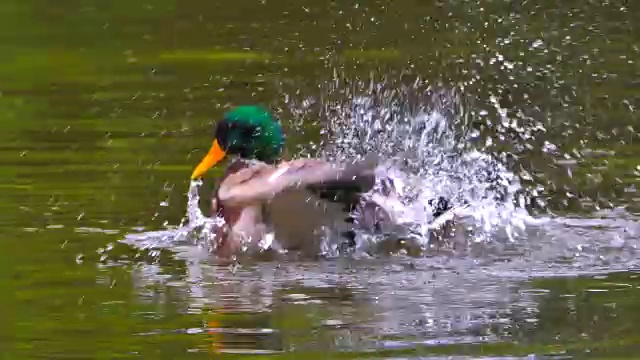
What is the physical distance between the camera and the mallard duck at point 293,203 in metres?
8.30

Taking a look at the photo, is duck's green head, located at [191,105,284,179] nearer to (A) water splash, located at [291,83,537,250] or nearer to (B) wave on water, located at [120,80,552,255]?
(B) wave on water, located at [120,80,552,255]

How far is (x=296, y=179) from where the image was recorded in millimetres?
8289

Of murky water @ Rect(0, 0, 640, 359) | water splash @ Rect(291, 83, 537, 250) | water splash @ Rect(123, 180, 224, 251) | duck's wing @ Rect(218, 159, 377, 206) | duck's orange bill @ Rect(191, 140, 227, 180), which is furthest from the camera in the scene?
duck's orange bill @ Rect(191, 140, 227, 180)

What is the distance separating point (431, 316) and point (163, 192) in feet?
9.72

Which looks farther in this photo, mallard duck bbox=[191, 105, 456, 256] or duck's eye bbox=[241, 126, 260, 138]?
duck's eye bbox=[241, 126, 260, 138]

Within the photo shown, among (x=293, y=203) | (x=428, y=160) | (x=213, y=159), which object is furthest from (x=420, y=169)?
(x=293, y=203)

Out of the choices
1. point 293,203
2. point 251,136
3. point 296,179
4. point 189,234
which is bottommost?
point 189,234

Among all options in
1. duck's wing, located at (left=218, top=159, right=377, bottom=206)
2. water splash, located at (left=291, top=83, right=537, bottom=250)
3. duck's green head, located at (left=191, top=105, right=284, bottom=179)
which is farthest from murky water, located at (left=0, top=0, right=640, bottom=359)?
duck's green head, located at (left=191, top=105, right=284, bottom=179)

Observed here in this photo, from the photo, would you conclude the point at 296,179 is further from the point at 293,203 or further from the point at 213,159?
the point at 213,159

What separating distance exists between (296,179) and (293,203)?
0.15 m

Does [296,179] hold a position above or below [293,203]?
above

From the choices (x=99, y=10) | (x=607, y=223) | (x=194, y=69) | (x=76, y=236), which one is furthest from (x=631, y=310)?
(x=99, y=10)

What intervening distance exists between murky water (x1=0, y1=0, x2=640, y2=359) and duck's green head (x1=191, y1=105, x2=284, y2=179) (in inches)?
19.6

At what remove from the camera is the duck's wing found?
827 centimetres
